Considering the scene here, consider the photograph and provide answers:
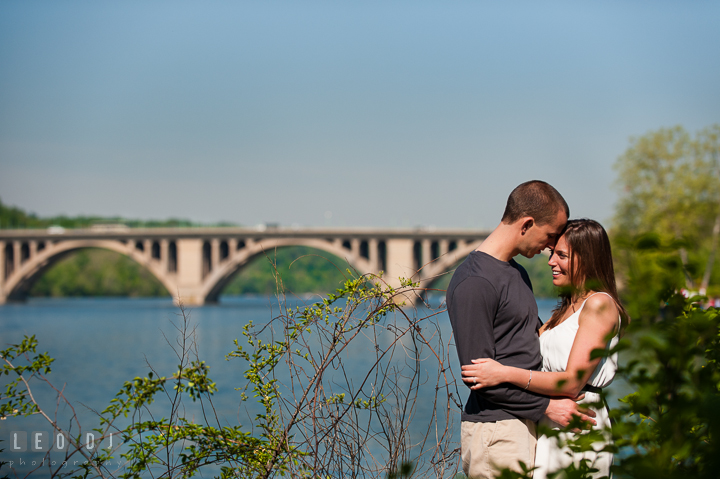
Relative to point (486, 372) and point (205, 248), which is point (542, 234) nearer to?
point (486, 372)

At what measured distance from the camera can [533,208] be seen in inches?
89.4

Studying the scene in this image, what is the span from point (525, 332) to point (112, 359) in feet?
63.6

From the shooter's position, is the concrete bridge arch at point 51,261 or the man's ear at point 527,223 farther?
the concrete bridge arch at point 51,261

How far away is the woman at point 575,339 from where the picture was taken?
2.06 meters

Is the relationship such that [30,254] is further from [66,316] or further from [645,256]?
[645,256]

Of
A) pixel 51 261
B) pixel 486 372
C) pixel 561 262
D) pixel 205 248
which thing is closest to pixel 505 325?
pixel 486 372

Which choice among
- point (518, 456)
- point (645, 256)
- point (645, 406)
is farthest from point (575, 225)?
point (645, 406)

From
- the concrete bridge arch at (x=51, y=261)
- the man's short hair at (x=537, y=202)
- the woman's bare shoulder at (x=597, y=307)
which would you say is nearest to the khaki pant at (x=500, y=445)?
the woman's bare shoulder at (x=597, y=307)

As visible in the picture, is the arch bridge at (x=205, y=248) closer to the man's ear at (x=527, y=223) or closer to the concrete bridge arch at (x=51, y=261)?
the concrete bridge arch at (x=51, y=261)

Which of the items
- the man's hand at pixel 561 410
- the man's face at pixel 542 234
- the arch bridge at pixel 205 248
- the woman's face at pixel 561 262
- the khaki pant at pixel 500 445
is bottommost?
the arch bridge at pixel 205 248

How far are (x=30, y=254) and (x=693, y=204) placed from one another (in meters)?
42.1

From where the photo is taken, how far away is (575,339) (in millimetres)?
2088

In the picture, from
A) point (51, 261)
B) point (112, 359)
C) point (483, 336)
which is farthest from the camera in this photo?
point (51, 261)

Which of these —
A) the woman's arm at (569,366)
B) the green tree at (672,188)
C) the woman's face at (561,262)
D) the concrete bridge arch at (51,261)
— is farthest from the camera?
the concrete bridge arch at (51,261)
